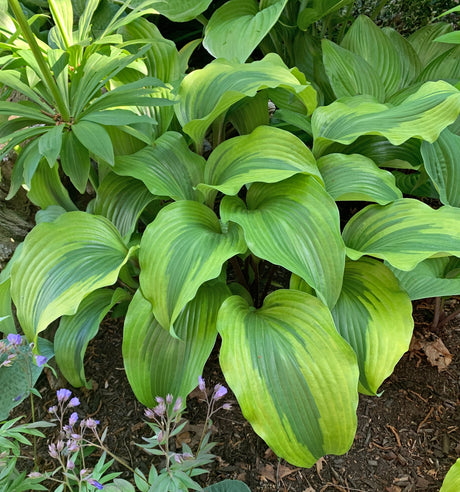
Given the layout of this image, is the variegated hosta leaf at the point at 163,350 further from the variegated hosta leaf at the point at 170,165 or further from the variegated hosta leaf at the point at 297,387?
the variegated hosta leaf at the point at 170,165

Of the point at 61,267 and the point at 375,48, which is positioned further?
the point at 375,48

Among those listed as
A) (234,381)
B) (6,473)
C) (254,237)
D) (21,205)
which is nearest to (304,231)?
(254,237)

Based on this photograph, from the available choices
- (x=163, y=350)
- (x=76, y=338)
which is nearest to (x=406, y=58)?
(x=163, y=350)

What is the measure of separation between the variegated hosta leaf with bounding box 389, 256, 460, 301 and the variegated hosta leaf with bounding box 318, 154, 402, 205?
0.20 meters

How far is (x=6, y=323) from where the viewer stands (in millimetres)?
1178

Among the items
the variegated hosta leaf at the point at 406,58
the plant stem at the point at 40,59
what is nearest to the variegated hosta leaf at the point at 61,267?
the plant stem at the point at 40,59

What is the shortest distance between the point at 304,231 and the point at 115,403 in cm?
83

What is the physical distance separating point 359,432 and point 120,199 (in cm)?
99

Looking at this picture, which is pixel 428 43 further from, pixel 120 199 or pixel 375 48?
pixel 120 199

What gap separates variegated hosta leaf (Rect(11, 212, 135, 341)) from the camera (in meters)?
0.98

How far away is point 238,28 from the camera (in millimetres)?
1629

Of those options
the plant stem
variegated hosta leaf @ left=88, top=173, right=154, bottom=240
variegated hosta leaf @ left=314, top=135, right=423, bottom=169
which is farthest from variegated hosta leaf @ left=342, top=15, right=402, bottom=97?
the plant stem

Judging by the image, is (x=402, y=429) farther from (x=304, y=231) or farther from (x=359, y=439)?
(x=304, y=231)

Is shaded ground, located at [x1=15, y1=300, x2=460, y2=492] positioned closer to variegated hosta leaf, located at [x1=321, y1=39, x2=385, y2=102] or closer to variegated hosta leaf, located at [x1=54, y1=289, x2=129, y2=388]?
variegated hosta leaf, located at [x1=54, y1=289, x2=129, y2=388]
